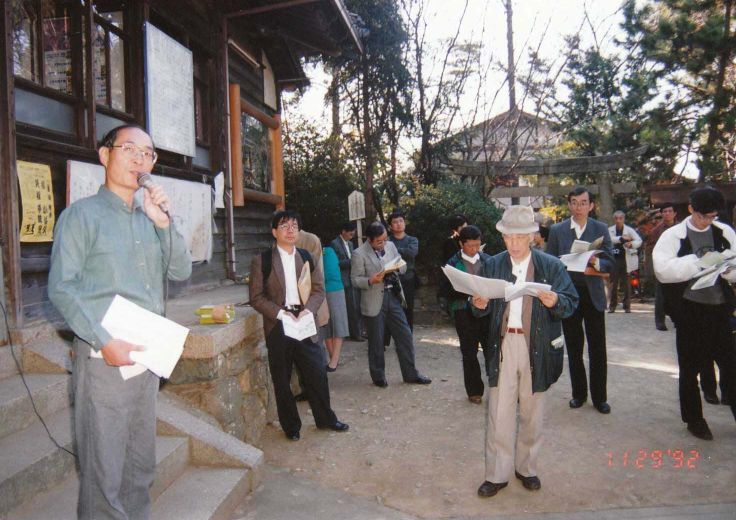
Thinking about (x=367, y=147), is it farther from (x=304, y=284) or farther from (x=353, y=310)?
(x=304, y=284)

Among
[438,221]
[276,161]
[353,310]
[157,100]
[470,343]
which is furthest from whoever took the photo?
[438,221]

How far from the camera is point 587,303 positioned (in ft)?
18.1

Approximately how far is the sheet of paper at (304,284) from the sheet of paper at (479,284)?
1884 millimetres

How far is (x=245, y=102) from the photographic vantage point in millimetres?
8891

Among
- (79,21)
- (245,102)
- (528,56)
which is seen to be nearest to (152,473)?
(79,21)

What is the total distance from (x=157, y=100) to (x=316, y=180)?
8.16 meters

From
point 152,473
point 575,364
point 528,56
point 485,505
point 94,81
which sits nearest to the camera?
point 152,473

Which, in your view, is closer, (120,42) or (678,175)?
(120,42)

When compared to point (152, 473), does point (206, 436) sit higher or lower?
lower

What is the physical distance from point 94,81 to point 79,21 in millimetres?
539

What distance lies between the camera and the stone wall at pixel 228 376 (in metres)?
4.46

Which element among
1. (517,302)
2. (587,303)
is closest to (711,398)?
(587,303)

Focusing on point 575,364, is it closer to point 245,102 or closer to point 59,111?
point 59,111
